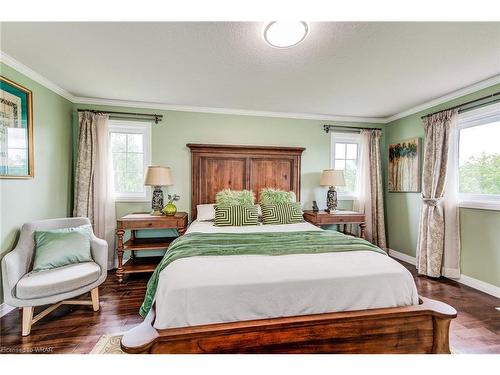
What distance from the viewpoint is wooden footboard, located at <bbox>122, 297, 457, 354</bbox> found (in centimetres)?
136

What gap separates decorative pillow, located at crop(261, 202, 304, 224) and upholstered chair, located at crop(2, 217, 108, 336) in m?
1.96

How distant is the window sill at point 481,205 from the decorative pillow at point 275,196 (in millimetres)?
2172

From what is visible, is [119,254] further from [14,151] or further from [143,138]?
[143,138]

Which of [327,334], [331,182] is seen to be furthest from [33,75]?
[331,182]

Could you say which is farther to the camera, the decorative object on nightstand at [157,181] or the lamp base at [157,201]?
the lamp base at [157,201]

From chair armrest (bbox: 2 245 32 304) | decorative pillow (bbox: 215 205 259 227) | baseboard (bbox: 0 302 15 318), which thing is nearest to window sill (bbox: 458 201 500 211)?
decorative pillow (bbox: 215 205 259 227)

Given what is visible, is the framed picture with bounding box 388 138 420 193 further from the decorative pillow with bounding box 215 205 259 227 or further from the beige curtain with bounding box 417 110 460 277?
the decorative pillow with bounding box 215 205 259 227

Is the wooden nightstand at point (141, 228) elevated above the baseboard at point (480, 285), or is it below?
above

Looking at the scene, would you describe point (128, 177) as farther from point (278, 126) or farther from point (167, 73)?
point (278, 126)

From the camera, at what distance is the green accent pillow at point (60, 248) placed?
2.18m

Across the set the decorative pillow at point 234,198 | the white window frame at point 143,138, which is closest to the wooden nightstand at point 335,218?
the decorative pillow at point 234,198

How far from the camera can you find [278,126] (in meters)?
4.00

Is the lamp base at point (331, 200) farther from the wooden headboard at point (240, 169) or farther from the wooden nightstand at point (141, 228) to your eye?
the wooden nightstand at point (141, 228)

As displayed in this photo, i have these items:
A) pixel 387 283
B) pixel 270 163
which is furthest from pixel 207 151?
pixel 387 283
